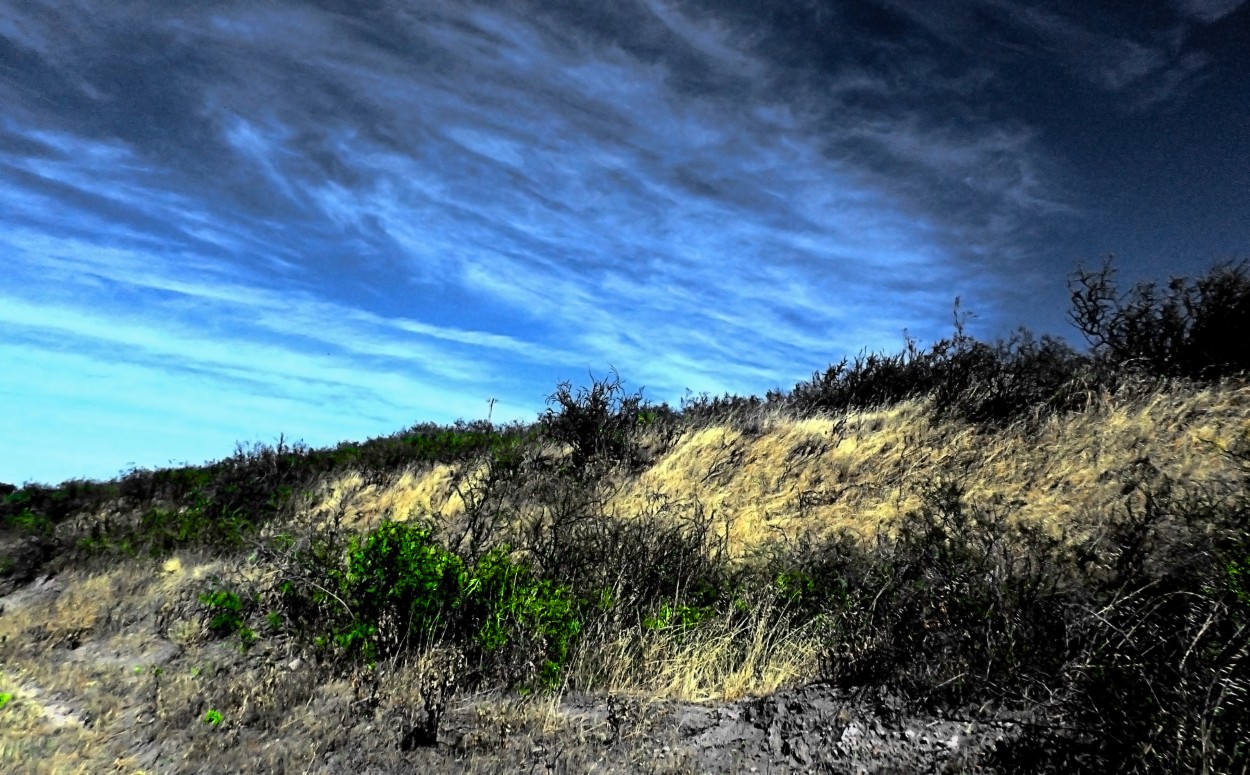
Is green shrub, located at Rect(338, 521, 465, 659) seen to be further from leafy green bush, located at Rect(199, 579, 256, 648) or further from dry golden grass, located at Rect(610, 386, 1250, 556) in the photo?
dry golden grass, located at Rect(610, 386, 1250, 556)

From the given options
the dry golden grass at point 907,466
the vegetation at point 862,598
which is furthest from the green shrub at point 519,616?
the dry golden grass at point 907,466

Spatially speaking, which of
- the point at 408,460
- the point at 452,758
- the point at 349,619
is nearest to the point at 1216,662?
the point at 452,758

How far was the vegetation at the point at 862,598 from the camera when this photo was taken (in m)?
4.01

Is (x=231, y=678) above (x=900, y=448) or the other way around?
the other way around

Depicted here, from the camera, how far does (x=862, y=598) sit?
5992mm

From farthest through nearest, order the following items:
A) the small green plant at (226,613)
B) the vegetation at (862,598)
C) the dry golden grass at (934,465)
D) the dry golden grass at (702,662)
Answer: the dry golden grass at (934,465)
the small green plant at (226,613)
the dry golden grass at (702,662)
the vegetation at (862,598)

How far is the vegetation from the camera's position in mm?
4008

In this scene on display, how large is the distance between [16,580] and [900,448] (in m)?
13.8

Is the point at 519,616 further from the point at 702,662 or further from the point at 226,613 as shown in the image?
the point at 226,613

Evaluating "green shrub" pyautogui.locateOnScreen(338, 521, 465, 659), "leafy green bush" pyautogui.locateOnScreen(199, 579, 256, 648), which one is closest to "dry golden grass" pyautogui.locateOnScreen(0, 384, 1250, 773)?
"leafy green bush" pyautogui.locateOnScreen(199, 579, 256, 648)

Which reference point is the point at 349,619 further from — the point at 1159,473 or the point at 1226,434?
the point at 1226,434

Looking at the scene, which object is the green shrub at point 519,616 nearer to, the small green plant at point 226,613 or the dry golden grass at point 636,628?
the dry golden grass at point 636,628

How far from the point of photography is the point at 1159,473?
8.36 metres

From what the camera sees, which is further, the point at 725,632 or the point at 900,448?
the point at 900,448
